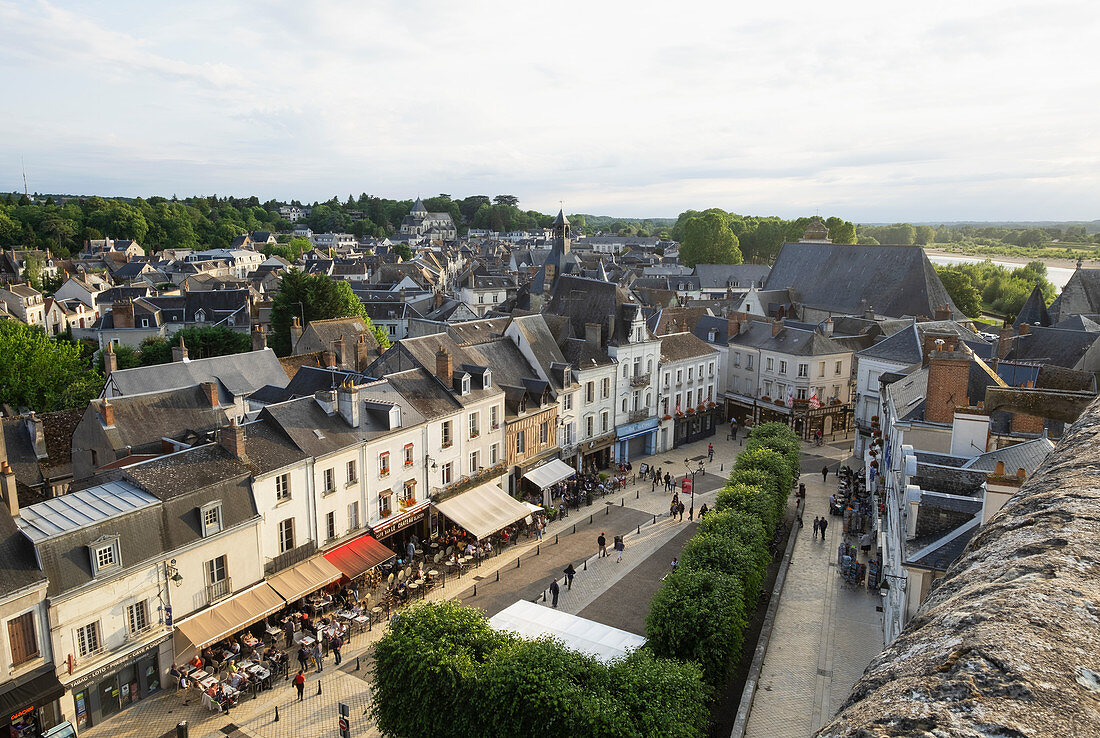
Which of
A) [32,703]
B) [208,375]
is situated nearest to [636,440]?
[208,375]

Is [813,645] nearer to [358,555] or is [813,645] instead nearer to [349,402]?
[358,555]

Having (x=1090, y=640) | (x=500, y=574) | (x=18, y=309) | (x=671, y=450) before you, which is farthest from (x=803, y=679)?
(x=18, y=309)

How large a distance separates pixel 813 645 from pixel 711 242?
94.9m

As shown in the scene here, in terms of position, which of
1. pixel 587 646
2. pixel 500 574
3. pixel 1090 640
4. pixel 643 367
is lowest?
pixel 500 574

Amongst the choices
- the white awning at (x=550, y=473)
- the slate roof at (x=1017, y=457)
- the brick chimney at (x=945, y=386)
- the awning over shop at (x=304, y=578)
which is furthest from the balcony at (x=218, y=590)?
the brick chimney at (x=945, y=386)

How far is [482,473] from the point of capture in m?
32.0

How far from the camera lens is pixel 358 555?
1005 inches

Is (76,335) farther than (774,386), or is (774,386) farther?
(76,335)

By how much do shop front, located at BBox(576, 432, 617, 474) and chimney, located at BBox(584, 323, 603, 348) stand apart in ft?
17.8

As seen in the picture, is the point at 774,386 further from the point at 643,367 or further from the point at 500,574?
the point at 500,574

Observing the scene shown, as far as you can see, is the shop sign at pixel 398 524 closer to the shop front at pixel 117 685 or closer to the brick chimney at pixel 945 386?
the shop front at pixel 117 685

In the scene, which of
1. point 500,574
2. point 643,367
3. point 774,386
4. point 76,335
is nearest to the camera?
point 500,574

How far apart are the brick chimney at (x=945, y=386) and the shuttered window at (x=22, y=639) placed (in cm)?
2953

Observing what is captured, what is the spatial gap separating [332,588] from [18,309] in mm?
65532
